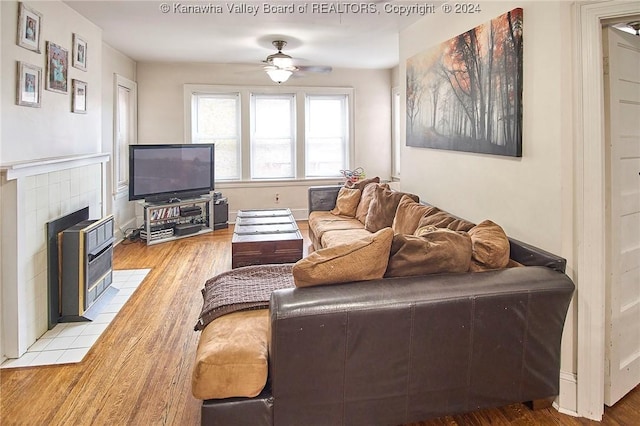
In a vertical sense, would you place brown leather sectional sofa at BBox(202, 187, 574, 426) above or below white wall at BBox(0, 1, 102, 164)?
below

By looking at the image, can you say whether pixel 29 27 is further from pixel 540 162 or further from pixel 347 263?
pixel 540 162

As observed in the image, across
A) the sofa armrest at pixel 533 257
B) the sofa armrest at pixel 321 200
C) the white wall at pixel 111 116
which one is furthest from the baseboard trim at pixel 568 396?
the white wall at pixel 111 116

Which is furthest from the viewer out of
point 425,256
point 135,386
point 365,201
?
point 365,201

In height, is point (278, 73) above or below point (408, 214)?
above

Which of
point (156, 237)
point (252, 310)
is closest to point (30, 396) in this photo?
point (252, 310)

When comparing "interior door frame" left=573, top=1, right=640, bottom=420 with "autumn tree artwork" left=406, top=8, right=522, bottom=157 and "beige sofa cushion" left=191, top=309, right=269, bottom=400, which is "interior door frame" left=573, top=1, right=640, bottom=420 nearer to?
"autumn tree artwork" left=406, top=8, right=522, bottom=157

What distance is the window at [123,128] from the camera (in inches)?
223

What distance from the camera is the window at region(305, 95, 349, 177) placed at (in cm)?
728

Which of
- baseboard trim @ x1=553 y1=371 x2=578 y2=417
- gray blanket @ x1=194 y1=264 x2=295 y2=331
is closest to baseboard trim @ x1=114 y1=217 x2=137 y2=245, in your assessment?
gray blanket @ x1=194 y1=264 x2=295 y2=331

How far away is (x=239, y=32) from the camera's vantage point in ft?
15.4

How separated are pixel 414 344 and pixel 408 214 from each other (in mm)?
1891

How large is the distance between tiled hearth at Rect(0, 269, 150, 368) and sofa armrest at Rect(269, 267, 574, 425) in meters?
1.77

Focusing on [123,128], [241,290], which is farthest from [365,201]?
[123,128]

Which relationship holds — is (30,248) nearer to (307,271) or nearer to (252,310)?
(252,310)
